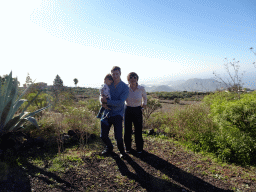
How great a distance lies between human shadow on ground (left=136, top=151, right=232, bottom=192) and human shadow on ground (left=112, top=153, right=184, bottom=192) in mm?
203

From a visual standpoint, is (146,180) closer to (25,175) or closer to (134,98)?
(134,98)

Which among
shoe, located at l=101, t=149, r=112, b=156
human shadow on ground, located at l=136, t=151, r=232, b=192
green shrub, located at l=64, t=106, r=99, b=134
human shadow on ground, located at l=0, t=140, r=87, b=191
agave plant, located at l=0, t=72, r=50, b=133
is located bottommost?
human shadow on ground, located at l=136, t=151, r=232, b=192

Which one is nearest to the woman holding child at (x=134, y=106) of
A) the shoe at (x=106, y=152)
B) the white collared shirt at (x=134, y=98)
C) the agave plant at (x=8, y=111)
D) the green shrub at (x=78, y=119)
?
the white collared shirt at (x=134, y=98)

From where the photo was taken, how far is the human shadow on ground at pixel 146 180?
108 inches

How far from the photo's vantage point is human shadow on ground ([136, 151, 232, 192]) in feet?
9.09

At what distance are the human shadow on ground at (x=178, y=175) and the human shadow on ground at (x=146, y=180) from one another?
20 centimetres

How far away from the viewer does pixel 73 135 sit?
4598 millimetres

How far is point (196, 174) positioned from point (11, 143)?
12.2 ft

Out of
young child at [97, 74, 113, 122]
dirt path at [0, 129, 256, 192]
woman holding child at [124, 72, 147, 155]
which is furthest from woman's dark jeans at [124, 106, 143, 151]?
young child at [97, 74, 113, 122]

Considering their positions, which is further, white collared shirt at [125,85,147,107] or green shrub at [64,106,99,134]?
green shrub at [64,106,99,134]

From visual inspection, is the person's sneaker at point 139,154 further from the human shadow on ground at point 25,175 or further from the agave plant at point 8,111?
the agave plant at point 8,111

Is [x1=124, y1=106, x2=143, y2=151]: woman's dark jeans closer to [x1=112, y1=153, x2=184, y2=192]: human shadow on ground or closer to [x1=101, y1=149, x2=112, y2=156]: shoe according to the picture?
[x1=101, y1=149, x2=112, y2=156]: shoe

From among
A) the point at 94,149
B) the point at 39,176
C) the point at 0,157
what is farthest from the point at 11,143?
the point at 94,149

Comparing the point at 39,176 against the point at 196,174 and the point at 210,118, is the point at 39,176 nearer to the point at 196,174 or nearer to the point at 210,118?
the point at 196,174
